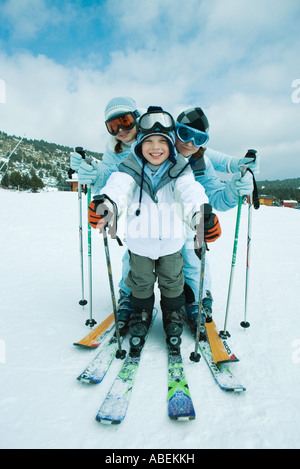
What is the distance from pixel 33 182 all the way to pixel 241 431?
2240 inches

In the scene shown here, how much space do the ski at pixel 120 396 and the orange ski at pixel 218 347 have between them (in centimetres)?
70

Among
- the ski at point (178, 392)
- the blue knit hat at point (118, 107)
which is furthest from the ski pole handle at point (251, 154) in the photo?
the ski at point (178, 392)

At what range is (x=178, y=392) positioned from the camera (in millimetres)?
1852

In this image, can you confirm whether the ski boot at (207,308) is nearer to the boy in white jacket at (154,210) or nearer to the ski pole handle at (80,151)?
the boy in white jacket at (154,210)

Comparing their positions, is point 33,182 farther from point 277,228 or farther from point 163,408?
point 163,408

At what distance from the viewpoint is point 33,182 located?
51.8 meters

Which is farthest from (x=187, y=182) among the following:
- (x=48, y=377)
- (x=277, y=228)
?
(x=277, y=228)

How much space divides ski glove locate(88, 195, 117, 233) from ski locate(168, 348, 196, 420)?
127 centimetres

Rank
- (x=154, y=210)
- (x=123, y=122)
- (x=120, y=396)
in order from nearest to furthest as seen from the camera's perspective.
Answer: (x=120, y=396), (x=154, y=210), (x=123, y=122)

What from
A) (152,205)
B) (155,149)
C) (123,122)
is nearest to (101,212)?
(152,205)

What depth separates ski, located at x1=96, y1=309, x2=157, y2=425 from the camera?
1608 millimetres

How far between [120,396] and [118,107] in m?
2.61

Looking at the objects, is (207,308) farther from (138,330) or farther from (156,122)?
(156,122)

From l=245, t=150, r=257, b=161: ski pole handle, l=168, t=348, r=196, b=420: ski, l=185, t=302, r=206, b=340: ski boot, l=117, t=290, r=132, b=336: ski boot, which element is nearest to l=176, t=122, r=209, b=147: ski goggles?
l=245, t=150, r=257, b=161: ski pole handle
